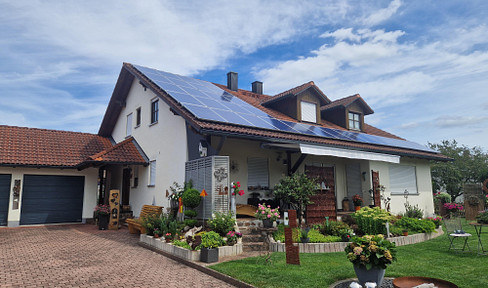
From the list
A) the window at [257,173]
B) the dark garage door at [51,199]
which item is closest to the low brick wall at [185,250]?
the window at [257,173]

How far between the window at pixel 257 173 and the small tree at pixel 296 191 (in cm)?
164

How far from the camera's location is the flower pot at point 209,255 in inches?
308

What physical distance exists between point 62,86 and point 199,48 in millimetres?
12076

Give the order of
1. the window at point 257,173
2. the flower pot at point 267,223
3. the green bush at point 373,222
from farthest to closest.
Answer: the window at point 257,173 → the green bush at point 373,222 → the flower pot at point 267,223

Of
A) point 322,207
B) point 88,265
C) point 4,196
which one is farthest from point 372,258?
point 4,196

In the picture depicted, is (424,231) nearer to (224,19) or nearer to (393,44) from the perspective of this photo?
(393,44)

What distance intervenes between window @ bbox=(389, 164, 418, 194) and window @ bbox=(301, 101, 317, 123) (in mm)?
4700

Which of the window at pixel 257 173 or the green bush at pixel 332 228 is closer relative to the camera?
the green bush at pixel 332 228

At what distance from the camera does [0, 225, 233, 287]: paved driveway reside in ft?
21.0

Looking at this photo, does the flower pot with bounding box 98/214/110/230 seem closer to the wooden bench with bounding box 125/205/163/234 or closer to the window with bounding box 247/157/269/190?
the wooden bench with bounding box 125/205/163/234

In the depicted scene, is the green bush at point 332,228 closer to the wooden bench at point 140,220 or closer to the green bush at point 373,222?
the green bush at point 373,222

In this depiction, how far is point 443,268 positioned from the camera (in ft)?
22.7

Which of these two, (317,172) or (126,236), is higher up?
(317,172)

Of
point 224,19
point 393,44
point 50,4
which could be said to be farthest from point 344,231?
point 50,4
